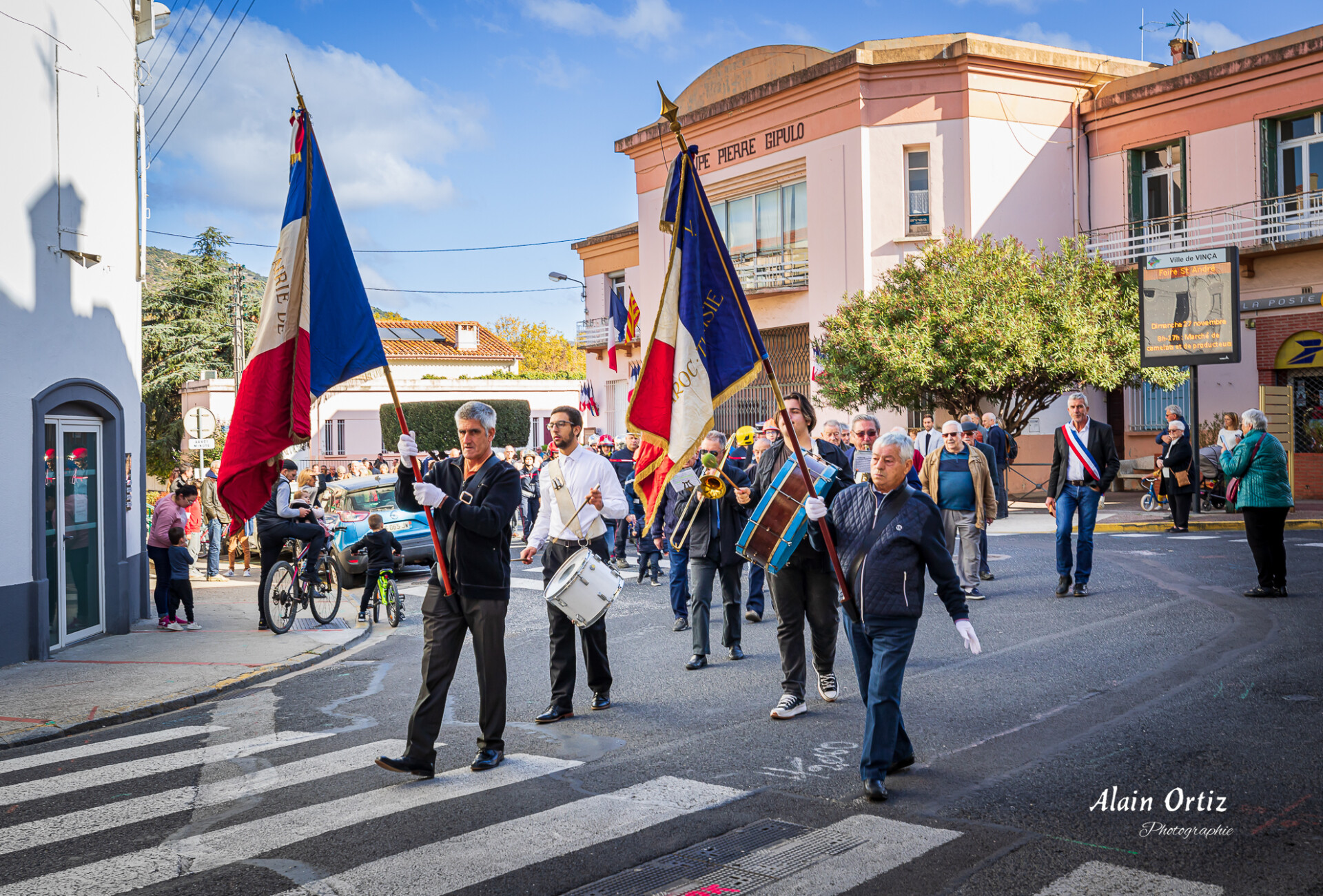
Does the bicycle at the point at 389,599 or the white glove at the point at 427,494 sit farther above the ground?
the white glove at the point at 427,494

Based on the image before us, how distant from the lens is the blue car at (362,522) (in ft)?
55.9

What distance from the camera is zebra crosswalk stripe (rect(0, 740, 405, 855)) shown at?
536 centimetres

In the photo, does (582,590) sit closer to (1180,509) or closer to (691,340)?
(691,340)

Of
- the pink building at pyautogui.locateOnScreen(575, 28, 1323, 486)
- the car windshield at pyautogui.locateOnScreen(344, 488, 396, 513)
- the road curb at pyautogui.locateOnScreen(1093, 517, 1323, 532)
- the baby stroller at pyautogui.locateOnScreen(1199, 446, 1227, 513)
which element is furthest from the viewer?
the pink building at pyautogui.locateOnScreen(575, 28, 1323, 486)

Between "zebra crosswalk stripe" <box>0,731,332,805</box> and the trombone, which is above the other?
the trombone

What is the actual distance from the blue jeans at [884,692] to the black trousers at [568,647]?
245cm

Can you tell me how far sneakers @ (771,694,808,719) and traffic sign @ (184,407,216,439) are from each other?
16.8 metres

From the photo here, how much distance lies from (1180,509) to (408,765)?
1554 centimetres

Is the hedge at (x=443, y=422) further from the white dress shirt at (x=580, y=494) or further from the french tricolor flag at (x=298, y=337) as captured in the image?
the french tricolor flag at (x=298, y=337)

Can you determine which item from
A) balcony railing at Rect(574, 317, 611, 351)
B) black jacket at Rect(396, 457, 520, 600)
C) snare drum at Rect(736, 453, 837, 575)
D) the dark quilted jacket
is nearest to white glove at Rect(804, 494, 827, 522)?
the dark quilted jacket

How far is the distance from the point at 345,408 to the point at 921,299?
35034 millimetres

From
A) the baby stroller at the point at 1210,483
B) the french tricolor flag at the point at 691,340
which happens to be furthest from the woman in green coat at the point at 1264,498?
the baby stroller at the point at 1210,483

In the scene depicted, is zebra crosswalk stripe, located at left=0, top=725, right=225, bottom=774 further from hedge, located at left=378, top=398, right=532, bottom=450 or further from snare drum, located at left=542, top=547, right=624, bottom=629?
hedge, located at left=378, top=398, right=532, bottom=450

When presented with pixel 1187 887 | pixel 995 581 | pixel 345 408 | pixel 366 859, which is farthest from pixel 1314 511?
pixel 345 408
